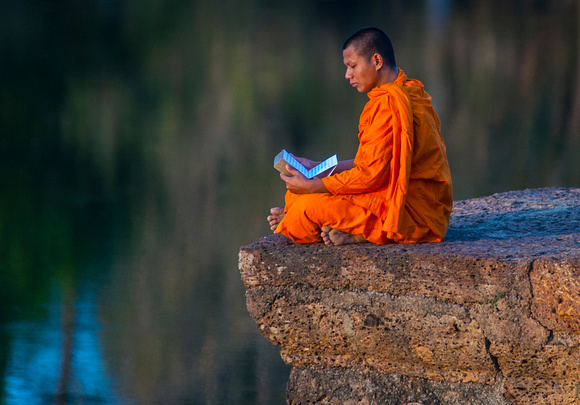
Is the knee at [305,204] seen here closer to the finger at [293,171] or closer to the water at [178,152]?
the finger at [293,171]

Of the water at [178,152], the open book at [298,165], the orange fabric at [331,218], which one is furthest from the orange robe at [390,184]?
the water at [178,152]

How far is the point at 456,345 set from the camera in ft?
9.48

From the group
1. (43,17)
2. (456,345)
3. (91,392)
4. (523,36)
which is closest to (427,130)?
(456,345)

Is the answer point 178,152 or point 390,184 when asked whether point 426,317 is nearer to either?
point 390,184

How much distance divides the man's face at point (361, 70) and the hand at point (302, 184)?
0.40m

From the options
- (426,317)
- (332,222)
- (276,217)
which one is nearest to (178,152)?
(276,217)

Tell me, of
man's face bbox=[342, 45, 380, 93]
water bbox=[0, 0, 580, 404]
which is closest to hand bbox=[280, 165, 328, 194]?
man's face bbox=[342, 45, 380, 93]

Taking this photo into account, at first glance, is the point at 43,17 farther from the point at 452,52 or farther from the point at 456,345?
the point at 456,345

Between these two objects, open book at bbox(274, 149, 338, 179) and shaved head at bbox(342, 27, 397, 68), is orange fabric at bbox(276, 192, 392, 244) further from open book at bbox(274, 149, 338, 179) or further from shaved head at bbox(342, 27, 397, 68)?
shaved head at bbox(342, 27, 397, 68)

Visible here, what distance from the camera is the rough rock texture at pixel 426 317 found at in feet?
9.04

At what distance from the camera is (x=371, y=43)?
306 centimetres

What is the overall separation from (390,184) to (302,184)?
0.33m

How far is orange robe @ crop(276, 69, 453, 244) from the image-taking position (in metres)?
2.97

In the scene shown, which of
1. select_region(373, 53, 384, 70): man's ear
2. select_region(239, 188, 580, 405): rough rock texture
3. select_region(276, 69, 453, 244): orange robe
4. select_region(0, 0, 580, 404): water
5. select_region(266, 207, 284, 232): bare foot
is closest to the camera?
select_region(239, 188, 580, 405): rough rock texture
